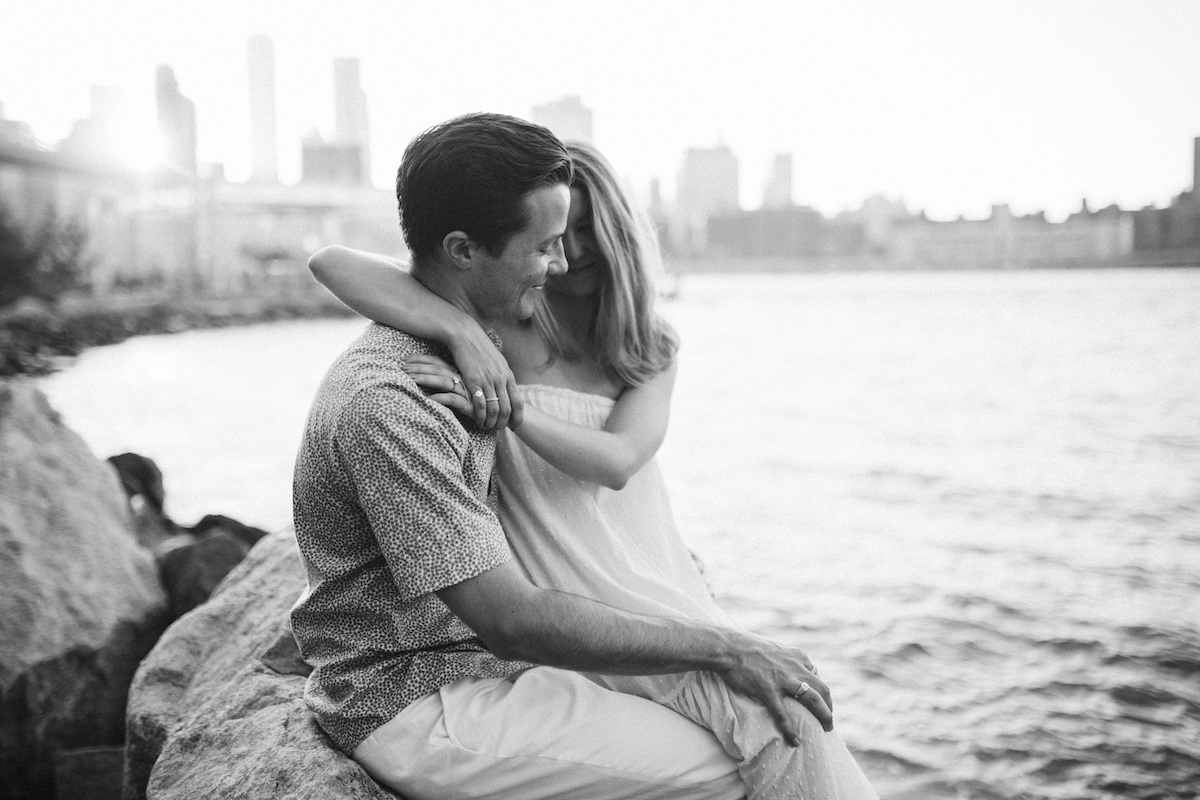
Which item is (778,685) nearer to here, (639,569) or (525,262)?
(639,569)

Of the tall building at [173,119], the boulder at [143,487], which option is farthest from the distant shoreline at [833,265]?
the boulder at [143,487]

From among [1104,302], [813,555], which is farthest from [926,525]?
[1104,302]

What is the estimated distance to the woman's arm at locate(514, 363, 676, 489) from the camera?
2391mm

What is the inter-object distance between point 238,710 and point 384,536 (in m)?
0.96

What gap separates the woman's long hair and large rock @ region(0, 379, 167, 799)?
7.72 feet

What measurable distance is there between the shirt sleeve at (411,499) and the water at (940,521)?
3570mm

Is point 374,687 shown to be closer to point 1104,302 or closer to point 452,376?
point 452,376

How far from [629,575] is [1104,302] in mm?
78198

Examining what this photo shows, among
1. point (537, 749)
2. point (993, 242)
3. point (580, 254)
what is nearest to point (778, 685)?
point (537, 749)

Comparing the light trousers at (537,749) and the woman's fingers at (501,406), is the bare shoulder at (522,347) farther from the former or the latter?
the light trousers at (537,749)

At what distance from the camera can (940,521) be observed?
35.5 feet

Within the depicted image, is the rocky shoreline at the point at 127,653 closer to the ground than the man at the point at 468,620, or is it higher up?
closer to the ground

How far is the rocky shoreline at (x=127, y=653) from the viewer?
227 centimetres

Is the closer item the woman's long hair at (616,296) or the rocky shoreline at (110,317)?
the woman's long hair at (616,296)
